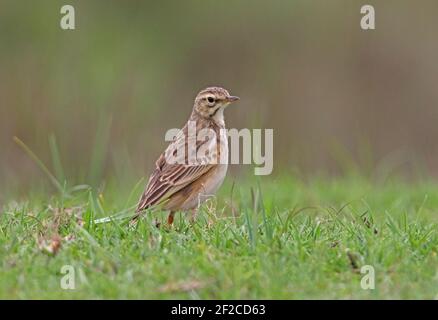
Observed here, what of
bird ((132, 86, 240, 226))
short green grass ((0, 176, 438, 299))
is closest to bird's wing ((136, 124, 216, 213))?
bird ((132, 86, 240, 226))

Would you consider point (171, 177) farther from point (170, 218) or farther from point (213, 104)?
point (213, 104)

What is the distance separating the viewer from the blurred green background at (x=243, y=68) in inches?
685

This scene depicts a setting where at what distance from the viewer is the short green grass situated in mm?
6766

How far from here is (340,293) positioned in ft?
22.3

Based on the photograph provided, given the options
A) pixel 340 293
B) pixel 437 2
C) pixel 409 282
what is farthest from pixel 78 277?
pixel 437 2

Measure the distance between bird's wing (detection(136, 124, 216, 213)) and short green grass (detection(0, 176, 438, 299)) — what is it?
36 centimetres

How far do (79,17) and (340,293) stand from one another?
12779mm

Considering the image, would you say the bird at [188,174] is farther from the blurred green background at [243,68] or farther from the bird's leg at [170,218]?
the blurred green background at [243,68]

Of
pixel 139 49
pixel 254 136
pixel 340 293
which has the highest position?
pixel 139 49

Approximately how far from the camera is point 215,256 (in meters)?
7.25

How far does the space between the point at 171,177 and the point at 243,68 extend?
9.73 meters

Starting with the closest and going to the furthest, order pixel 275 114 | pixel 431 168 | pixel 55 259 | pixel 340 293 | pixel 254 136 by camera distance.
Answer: pixel 340 293
pixel 55 259
pixel 254 136
pixel 431 168
pixel 275 114

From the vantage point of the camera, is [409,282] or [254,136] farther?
[254,136]

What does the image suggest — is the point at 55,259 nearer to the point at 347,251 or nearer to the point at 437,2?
the point at 347,251
